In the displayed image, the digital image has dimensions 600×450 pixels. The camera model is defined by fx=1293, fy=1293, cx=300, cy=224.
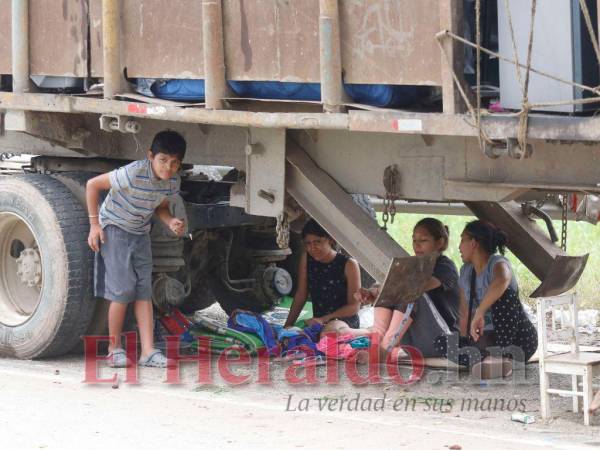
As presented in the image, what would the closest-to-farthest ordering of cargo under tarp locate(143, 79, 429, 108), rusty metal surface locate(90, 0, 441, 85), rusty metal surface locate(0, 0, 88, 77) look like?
rusty metal surface locate(90, 0, 441, 85) → cargo under tarp locate(143, 79, 429, 108) → rusty metal surface locate(0, 0, 88, 77)

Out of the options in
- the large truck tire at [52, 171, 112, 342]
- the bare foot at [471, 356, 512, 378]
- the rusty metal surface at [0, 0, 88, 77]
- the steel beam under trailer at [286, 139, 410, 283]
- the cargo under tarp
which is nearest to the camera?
the cargo under tarp

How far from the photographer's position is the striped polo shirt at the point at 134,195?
7465mm

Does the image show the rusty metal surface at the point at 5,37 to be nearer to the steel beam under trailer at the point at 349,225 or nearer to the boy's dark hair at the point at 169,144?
the boy's dark hair at the point at 169,144

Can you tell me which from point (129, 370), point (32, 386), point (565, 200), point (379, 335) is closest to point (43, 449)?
point (32, 386)

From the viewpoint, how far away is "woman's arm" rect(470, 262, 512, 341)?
7180mm

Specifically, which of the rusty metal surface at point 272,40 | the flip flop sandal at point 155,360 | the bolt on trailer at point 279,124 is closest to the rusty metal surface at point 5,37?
the bolt on trailer at point 279,124

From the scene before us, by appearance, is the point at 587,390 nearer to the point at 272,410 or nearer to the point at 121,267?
the point at 272,410

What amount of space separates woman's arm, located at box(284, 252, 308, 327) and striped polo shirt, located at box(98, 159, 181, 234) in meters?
1.23

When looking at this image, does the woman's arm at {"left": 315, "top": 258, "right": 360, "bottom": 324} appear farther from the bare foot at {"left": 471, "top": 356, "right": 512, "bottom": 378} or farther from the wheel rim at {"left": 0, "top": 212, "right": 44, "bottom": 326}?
Result: the wheel rim at {"left": 0, "top": 212, "right": 44, "bottom": 326}

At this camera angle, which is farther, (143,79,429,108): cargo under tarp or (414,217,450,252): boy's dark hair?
(414,217,450,252): boy's dark hair

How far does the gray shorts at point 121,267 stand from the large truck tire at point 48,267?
12 centimetres

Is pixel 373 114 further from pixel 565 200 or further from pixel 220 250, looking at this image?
pixel 220 250

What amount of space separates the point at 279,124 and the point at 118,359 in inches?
80.0

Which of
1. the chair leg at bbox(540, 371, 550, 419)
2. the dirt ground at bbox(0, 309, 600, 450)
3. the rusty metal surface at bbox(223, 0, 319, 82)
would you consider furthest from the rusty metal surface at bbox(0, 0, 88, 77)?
the chair leg at bbox(540, 371, 550, 419)
